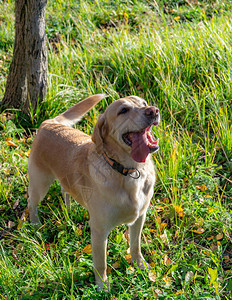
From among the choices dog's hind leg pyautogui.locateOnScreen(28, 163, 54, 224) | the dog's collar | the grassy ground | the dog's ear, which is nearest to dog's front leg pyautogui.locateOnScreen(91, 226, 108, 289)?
the grassy ground

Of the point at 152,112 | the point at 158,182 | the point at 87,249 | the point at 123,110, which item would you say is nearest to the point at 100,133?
the point at 123,110

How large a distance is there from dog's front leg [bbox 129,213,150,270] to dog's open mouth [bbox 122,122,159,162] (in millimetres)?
629

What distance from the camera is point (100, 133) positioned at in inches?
98.2

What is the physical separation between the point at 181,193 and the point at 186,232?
1.30 feet

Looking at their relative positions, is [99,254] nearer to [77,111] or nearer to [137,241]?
[137,241]

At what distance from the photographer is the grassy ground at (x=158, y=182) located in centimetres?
268

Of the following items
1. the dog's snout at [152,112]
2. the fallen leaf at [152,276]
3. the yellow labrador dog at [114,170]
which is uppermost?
the dog's snout at [152,112]

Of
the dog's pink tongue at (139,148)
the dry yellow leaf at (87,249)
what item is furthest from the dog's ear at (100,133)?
the dry yellow leaf at (87,249)

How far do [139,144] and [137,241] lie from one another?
95 cm

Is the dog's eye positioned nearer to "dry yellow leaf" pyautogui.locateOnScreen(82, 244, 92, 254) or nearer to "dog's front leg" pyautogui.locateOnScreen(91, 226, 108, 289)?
"dog's front leg" pyautogui.locateOnScreen(91, 226, 108, 289)

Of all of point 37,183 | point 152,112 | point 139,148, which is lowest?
point 37,183

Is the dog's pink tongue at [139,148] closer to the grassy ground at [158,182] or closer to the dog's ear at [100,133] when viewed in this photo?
the dog's ear at [100,133]

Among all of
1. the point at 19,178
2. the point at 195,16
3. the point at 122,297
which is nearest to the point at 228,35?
the point at 195,16

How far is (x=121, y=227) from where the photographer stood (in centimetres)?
329
